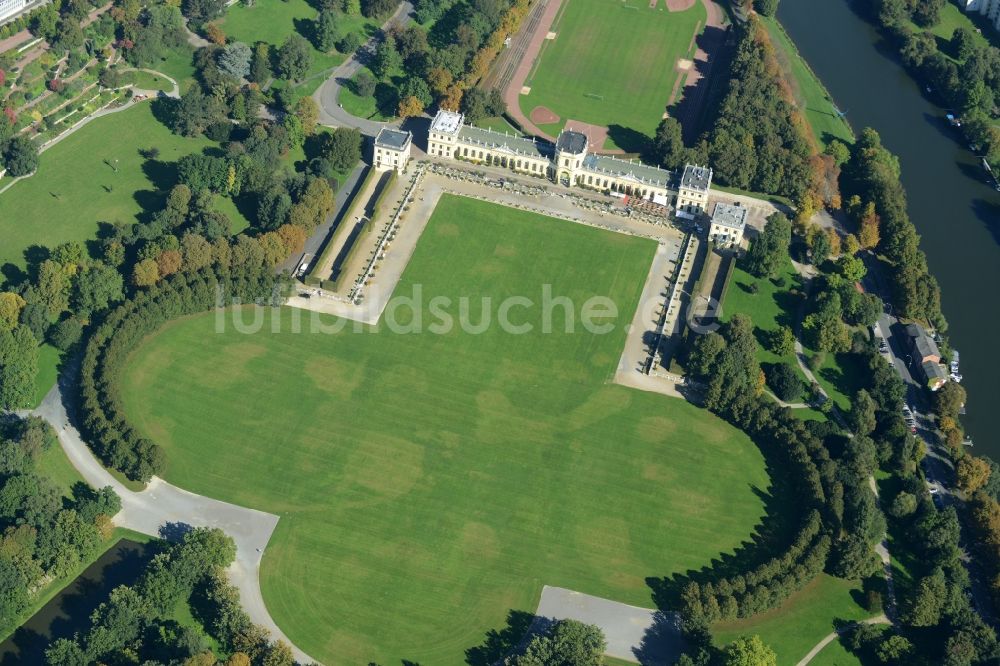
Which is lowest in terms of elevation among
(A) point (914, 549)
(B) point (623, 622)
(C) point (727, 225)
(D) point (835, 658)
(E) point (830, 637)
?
(B) point (623, 622)

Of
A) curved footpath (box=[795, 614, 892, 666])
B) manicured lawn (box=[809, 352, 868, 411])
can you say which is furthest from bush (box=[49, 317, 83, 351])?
manicured lawn (box=[809, 352, 868, 411])

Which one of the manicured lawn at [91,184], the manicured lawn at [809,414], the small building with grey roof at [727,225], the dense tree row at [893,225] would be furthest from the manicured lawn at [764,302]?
the manicured lawn at [91,184]

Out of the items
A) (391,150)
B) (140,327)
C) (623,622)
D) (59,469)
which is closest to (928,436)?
(623,622)

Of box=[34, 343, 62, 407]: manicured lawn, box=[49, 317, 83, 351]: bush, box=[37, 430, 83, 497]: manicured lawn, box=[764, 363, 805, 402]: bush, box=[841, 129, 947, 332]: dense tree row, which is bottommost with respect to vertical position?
box=[37, 430, 83, 497]: manicured lawn

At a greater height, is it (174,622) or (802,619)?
(802,619)

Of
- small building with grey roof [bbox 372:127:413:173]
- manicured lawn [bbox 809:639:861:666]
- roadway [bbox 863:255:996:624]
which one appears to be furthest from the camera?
small building with grey roof [bbox 372:127:413:173]

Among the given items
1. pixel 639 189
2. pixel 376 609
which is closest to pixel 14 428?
Answer: pixel 376 609

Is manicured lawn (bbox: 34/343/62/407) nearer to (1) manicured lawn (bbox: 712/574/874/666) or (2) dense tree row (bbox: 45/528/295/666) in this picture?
(2) dense tree row (bbox: 45/528/295/666)

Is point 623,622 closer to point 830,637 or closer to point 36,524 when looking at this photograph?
point 830,637

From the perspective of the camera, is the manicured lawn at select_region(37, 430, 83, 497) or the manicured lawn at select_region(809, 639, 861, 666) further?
the manicured lawn at select_region(37, 430, 83, 497)
